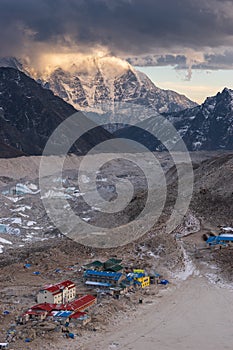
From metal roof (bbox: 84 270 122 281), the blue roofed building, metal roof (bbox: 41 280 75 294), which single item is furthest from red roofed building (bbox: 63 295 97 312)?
metal roof (bbox: 84 270 122 281)

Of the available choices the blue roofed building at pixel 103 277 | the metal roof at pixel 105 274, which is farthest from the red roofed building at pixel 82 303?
the metal roof at pixel 105 274

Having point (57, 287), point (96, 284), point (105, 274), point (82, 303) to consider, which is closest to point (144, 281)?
point (105, 274)

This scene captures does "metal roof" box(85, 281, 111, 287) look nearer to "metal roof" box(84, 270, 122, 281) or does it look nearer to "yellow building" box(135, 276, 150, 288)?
"metal roof" box(84, 270, 122, 281)

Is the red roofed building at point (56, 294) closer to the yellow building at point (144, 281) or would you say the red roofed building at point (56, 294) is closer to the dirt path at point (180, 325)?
the dirt path at point (180, 325)

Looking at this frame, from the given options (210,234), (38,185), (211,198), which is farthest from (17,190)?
(210,234)

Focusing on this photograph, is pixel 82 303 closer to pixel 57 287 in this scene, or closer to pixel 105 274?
pixel 57 287
